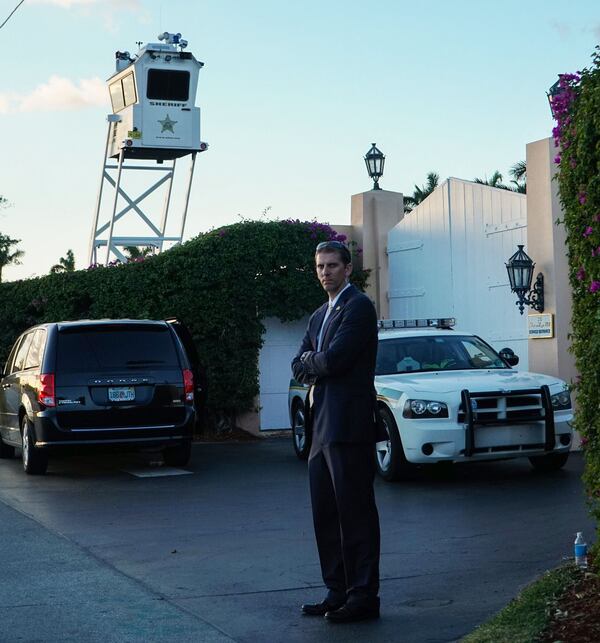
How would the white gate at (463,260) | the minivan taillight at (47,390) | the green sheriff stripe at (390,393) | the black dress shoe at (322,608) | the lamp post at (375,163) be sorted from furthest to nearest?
the lamp post at (375,163), the white gate at (463,260), the minivan taillight at (47,390), the green sheriff stripe at (390,393), the black dress shoe at (322,608)

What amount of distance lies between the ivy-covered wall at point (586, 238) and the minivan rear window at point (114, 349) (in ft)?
26.0

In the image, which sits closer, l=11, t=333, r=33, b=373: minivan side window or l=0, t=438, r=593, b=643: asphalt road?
l=0, t=438, r=593, b=643: asphalt road

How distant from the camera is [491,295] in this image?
55.5 feet

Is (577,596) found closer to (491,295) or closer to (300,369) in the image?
(300,369)

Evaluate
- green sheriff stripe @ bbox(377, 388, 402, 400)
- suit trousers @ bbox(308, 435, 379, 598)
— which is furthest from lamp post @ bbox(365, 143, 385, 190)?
suit trousers @ bbox(308, 435, 379, 598)

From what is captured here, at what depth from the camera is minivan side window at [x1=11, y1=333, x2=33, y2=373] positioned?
14.8 m

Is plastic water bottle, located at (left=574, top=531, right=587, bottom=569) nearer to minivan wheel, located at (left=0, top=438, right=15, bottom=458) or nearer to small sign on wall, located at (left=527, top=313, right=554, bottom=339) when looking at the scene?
small sign on wall, located at (left=527, top=313, right=554, bottom=339)

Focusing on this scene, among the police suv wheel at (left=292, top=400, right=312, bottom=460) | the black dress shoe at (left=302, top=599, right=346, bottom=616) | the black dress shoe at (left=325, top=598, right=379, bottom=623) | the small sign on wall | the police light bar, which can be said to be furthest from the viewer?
the small sign on wall

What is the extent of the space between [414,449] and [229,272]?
7.54m

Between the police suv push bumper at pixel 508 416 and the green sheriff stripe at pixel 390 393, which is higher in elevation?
the green sheriff stripe at pixel 390 393

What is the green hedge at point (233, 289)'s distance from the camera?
61.9 feet

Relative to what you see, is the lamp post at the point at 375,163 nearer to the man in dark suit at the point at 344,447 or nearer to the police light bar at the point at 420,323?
the police light bar at the point at 420,323

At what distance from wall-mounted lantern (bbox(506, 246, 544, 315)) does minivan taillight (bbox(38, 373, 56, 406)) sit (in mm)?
A: 6043

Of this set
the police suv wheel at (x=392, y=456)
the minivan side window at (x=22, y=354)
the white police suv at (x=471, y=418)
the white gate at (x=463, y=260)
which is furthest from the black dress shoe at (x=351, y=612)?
the white gate at (x=463, y=260)
